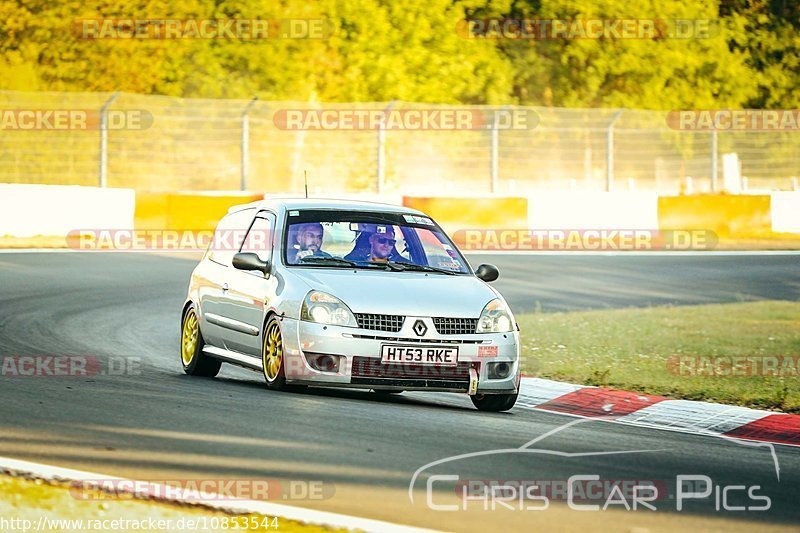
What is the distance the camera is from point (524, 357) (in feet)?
47.0

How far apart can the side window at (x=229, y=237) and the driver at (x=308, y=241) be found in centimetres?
80

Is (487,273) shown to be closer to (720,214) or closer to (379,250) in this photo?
(379,250)

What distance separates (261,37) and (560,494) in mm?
34464

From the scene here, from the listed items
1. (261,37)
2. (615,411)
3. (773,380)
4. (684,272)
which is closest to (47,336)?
(615,411)

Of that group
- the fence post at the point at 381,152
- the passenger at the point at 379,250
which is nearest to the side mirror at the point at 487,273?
the passenger at the point at 379,250

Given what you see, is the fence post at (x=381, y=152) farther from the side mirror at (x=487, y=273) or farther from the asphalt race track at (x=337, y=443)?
the side mirror at (x=487, y=273)

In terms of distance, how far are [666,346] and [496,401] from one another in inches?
191

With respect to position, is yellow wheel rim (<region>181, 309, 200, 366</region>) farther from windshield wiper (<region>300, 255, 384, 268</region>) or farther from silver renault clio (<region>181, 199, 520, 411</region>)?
windshield wiper (<region>300, 255, 384, 268</region>)

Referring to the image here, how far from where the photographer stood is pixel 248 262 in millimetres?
11273

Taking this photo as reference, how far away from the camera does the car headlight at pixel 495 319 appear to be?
10.7m

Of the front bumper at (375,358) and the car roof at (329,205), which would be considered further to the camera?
the car roof at (329,205)

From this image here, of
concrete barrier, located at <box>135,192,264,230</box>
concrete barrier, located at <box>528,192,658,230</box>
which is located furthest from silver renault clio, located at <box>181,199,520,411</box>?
concrete barrier, located at <box>528,192,658,230</box>

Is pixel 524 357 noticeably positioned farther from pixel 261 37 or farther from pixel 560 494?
pixel 261 37
